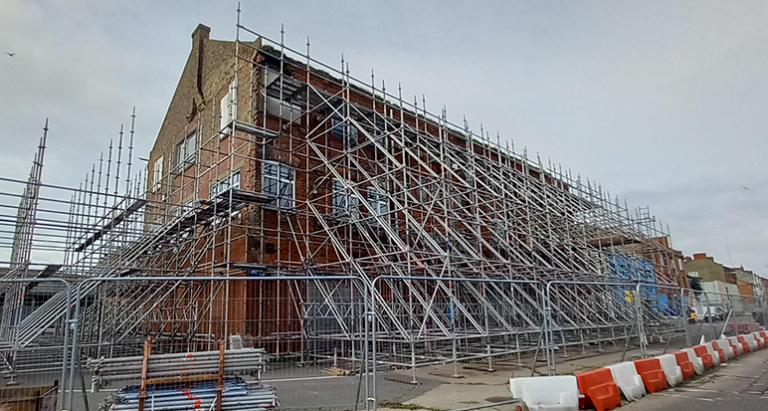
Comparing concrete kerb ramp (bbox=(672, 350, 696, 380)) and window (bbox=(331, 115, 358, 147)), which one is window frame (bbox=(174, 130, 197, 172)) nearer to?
window (bbox=(331, 115, 358, 147))

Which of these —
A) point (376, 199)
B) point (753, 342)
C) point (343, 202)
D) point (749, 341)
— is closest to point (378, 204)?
point (376, 199)

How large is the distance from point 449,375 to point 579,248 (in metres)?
11.2

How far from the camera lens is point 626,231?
916 inches

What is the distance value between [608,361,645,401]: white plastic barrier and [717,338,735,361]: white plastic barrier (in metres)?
6.05

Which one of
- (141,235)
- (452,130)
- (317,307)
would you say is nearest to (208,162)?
(141,235)

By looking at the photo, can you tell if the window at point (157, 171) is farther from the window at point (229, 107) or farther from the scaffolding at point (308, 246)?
the window at point (229, 107)

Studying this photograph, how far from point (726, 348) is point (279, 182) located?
13.5m

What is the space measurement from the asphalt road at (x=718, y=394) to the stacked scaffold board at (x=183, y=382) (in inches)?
229

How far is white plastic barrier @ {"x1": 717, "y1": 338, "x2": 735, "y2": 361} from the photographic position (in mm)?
12775

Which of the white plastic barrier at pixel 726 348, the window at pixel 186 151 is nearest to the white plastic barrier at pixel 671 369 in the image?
the white plastic barrier at pixel 726 348

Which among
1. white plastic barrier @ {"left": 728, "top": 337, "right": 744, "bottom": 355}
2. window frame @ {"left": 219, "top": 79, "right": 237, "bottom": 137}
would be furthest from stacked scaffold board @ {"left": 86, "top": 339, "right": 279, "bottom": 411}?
white plastic barrier @ {"left": 728, "top": 337, "right": 744, "bottom": 355}

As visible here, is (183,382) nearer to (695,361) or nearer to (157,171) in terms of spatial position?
(695,361)

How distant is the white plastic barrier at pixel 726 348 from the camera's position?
12.8m

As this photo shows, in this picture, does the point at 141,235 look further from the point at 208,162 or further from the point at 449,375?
the point at 449,375
